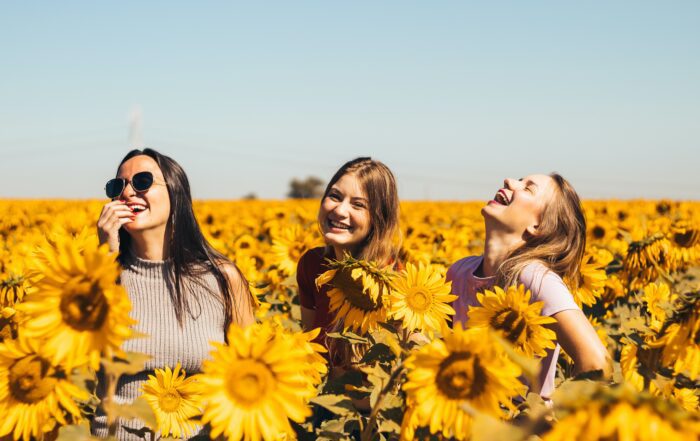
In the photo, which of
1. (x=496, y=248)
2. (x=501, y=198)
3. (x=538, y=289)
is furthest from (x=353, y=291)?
(x=501, y=198)

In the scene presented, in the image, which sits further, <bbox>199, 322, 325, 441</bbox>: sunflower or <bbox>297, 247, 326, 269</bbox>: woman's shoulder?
<bbox>297, 247, 326, 269</bbox>: woman's shoulder

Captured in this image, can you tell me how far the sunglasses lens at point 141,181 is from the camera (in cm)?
277

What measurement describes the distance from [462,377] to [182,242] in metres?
1.73

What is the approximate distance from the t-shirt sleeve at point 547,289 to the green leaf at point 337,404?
3.21 ft

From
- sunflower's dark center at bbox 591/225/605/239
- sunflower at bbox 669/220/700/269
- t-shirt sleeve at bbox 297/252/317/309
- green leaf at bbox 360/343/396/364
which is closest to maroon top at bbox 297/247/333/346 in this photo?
t-shirt sleeve at bbox 297/252/317/309

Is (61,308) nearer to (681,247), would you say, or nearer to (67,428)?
(67,428)

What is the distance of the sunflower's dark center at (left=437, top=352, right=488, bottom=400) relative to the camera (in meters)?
1.56

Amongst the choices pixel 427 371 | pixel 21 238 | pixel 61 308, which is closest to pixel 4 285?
pixel 61 308

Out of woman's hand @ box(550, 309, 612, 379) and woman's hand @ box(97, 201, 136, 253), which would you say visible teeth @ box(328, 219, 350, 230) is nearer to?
woman's hand @ box(97, 201, 136, 253)

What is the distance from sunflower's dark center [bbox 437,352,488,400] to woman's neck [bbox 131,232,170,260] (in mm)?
1714

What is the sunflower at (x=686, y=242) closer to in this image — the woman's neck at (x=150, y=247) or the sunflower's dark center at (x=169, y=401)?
the woman's neck at (x=150, y=247)

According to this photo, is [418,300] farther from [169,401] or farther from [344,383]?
[169,401]

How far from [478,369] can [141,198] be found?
177cm

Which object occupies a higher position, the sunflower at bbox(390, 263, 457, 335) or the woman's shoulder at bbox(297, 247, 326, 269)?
the sunflower at bbox(390, 263, 457, 335)
